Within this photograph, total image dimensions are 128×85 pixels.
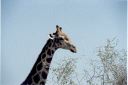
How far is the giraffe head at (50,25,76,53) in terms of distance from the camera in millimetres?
2773

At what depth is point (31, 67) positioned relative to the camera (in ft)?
9.20

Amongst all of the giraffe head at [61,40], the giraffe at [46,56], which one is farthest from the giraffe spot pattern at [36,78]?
the giraffe head at [61,40]

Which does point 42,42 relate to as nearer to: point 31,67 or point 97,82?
point 31,67

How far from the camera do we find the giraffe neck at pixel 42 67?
269cm

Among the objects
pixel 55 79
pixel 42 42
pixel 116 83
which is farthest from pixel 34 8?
pixel 116 83

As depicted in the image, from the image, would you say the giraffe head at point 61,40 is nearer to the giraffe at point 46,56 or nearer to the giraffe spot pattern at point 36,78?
the giraffe at point 46,56

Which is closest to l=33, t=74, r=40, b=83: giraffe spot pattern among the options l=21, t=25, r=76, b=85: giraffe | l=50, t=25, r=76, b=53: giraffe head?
l=21, t=25, r=76, b=85: giraffe

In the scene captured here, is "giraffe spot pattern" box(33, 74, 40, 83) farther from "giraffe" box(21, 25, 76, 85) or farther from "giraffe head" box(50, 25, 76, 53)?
"giraffe head" box(50, 25, 76, 53)

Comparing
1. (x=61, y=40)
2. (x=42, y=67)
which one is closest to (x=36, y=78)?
(x=42, y=67)

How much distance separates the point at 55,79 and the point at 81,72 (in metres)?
0.18

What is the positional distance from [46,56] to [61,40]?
0.13 m

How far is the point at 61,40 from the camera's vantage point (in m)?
2.78

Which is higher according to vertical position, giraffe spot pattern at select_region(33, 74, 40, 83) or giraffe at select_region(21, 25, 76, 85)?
giraffe at select_region(21, 25, 76, 85)

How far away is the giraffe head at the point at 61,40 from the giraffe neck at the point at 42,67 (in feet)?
0.09
